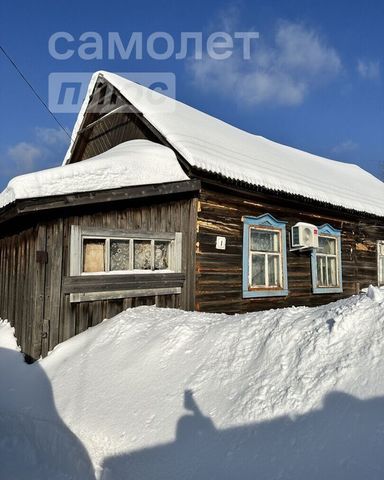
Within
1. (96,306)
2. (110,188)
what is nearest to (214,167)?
(110,188)

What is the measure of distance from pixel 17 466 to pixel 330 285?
813 centimetres

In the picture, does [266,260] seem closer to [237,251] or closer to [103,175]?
[237,251]

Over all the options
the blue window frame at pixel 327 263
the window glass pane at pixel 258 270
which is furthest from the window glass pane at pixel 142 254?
the blue window frame at pixel 327 263

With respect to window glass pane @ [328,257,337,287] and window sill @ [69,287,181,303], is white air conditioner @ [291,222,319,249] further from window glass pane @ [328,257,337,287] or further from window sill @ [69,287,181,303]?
window sill @ [69,287,181,303]

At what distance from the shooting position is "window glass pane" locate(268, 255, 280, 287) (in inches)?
303

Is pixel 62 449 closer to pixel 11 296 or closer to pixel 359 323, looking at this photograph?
pixel 359 323

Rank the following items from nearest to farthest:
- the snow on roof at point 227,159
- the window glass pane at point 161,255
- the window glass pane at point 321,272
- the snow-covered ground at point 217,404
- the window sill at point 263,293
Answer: the snow-covered ground at point 217,404 < the window glass pane at point 161,255 < the snow on roof at point 227,159 < the window sill at point 263,293 < the window glass pane at point 321,272

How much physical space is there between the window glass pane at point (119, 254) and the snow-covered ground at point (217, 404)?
1.75 metres

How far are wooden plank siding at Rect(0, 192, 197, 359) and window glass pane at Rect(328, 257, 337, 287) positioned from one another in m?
4.65

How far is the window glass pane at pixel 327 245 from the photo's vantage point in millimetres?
8977

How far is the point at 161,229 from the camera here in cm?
618

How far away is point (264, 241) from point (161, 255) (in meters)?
2.64

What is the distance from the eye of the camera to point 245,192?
709cm

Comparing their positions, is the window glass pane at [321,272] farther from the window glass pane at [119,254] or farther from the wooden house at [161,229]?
the window glass pane at [119,254]
